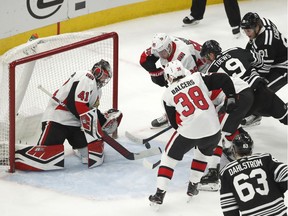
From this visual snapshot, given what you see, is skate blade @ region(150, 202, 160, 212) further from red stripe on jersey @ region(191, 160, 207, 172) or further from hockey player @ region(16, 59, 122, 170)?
hockey player @ region(16, 59, 122, 170)

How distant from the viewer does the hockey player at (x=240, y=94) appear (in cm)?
612

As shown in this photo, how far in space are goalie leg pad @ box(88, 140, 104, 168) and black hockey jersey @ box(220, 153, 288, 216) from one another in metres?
1.87

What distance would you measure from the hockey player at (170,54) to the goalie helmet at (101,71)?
0.37m

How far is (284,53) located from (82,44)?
4.63ft

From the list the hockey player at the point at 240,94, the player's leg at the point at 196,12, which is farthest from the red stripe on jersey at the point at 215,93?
the player's leg at the point at 196,12

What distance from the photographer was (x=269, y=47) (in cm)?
665

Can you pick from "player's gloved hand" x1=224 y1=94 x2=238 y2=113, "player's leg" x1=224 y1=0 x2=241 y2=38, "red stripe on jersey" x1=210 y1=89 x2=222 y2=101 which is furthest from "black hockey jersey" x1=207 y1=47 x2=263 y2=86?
"player's leg" x1=224 y1=0 x2=241 y2=38

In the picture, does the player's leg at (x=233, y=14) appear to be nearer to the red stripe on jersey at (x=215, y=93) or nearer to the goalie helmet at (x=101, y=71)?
the goalie helmet at (x=101, y=71)

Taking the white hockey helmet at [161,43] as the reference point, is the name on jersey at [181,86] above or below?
above

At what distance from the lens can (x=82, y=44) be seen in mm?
6594

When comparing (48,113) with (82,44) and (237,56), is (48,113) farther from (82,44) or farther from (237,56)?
(237,56)

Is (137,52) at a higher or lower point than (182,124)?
lower

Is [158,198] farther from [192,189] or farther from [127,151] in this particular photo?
[127,151]

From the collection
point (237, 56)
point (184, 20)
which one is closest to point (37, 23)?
point (237, 56)
